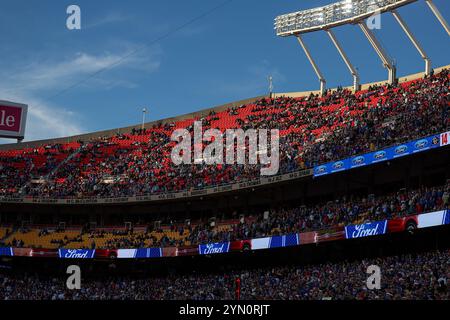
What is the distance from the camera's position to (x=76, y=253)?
5088cm

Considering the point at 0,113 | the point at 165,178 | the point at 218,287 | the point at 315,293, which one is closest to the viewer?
the point at 0,113

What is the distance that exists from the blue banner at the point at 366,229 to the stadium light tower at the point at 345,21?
22.2 metres

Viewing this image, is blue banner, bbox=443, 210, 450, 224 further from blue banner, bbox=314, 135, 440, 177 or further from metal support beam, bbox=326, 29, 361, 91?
metal support beam, bbox=326, 29, 361, 91

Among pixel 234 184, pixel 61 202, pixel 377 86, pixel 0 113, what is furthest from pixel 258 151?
pixel 0 113

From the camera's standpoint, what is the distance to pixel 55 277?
2152 inches

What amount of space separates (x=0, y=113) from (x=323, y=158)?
30931 mm

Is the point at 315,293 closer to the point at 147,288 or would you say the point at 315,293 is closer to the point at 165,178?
the point at 147,288

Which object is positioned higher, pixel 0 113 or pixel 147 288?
pixel 0 113

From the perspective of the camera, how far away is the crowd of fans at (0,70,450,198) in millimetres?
40375

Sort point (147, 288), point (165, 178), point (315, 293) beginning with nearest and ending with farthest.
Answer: point (315, 293)
point (147, 288)
point (165, 178)

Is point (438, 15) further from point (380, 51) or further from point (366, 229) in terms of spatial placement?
point (366, 229)

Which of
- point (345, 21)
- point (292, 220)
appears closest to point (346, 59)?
point (345, 21)

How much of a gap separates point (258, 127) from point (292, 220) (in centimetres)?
1847

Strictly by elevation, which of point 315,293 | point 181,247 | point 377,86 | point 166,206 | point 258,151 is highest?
point 377,86
